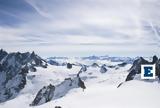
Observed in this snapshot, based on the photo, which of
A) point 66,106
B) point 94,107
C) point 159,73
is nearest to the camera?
point 94,107

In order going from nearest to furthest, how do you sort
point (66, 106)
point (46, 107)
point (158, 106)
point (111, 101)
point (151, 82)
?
1. point (158, 106)
2. point (111, 101)
3. point (66, 106)
4. point (46, 107)
5. point (151, 82)

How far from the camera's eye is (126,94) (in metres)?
131

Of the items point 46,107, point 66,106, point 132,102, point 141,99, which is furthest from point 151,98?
point 46,107

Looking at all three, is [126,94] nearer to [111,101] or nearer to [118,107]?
[111,101]

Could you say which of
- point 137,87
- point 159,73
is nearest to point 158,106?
point 137,87

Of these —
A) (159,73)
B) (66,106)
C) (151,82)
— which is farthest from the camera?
(159,73)

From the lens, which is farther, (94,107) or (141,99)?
(141,99)

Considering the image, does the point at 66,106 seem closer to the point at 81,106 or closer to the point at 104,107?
the point at 81,106

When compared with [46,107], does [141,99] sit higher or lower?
higher

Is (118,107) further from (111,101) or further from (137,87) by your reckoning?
(137,87)

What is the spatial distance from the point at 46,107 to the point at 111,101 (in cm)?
3900

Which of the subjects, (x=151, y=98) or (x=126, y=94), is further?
(x=126, y=94)

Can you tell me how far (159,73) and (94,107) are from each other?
3287 inches

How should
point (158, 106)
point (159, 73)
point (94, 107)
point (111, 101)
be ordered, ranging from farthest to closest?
1. point (159, 73)
2. point (111, 101)
3. point (94, 107)
4. point (158, 106)
